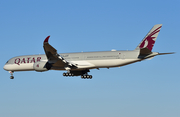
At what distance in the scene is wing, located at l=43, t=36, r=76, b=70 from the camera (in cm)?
4214

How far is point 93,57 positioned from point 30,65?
32.4 ft

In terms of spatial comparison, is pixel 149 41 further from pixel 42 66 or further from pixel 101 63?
pixel 42 66

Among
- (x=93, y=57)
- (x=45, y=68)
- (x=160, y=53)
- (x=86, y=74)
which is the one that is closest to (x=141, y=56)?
(x=160, y=53)

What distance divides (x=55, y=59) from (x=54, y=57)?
47 cm

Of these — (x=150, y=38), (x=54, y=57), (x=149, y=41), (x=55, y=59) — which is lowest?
(x=55, y=59)

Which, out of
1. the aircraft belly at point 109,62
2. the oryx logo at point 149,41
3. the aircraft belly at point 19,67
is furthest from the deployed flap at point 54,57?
the oryx logo at point 149,41

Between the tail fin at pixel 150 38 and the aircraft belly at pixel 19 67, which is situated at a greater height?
the tail fin at pixel 150 38

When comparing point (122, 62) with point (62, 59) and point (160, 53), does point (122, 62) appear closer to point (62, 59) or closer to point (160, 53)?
point (160, 53)

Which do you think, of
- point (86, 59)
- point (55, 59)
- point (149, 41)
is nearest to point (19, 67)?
point (55, 59)

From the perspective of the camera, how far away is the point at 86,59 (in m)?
45.3

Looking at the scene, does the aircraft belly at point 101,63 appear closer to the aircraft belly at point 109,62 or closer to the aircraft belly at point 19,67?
the aircraft belly at point 109,62

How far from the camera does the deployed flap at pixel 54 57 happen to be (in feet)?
138

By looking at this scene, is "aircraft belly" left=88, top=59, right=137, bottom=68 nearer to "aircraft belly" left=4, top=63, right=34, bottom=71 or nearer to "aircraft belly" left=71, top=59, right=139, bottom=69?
"aircraft belly" left=71, top=59, right=139, bottom=69

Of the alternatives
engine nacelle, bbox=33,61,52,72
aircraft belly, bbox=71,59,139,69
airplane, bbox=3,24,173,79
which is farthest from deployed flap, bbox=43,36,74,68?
aircraft belly, bbox=71,59,139,69
